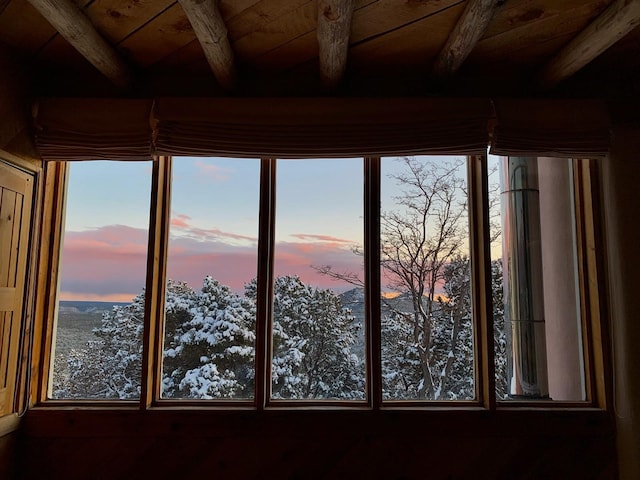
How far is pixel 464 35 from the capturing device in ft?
5.76

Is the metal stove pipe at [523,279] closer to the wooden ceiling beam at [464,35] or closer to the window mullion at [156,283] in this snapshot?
the wooden ceiling beam at [464,35]

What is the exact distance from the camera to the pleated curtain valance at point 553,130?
2045 mm

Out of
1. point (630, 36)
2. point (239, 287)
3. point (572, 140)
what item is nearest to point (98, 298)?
point (239, 287)

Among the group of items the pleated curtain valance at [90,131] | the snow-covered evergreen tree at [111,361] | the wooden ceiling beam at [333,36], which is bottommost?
the snow-covered evergreen tree at [111,361]

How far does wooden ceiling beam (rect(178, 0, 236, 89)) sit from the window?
0.45 m

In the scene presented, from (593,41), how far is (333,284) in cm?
157

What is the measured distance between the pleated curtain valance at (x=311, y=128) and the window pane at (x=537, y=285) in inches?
9.5

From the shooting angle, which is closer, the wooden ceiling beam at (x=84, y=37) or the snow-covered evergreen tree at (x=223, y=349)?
the wooden ceiling beam at (x=84, y=37)

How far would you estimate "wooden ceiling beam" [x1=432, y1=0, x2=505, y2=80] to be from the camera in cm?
159

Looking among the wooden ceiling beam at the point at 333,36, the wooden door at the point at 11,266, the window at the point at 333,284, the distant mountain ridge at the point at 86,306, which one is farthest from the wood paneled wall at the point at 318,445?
the wooden ceiling beam at the point at 333,36

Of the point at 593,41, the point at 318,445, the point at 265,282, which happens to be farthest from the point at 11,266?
the point at 593,41

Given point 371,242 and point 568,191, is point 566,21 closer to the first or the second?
point 568,191

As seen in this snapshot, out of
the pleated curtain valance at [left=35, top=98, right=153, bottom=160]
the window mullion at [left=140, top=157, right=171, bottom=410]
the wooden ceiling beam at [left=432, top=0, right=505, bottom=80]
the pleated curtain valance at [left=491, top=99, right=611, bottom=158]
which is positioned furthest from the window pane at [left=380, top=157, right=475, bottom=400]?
the pleated curtain valance at [left=35, top=98, right=153, bottom=160]

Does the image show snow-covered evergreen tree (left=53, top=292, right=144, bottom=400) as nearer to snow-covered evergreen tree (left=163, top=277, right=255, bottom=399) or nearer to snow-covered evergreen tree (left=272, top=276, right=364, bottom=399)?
snow-covered evergreen tree (left=163, top=277, right=255, bottom=399)
